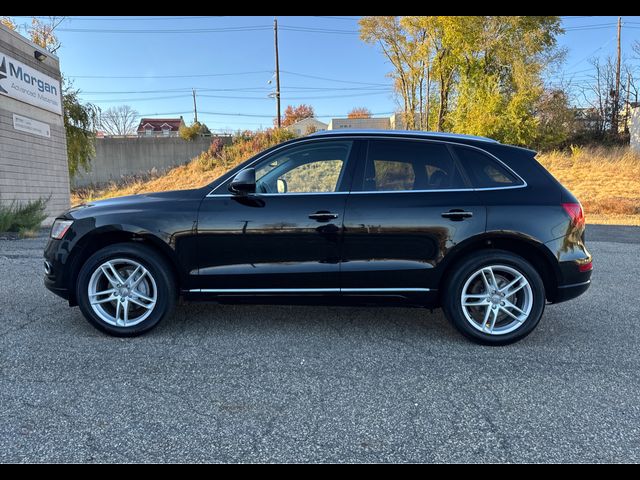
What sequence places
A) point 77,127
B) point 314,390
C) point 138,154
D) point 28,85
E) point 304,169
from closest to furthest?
point 314,390 < point 304,169 < point 28,85 < point 77,127 < point 138,154

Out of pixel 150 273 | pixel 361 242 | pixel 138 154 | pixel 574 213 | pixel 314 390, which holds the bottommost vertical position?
pixel 314 390

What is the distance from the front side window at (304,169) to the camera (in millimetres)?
3664

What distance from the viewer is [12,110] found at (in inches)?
451

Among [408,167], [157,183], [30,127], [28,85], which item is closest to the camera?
[408,167]

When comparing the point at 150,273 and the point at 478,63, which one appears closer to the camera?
the point at 150,273

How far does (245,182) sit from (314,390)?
170 centimetres

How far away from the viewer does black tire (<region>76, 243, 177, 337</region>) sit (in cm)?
356

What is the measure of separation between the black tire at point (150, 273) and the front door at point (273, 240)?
303 millimetres

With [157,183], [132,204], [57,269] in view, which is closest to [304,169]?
[132,204]

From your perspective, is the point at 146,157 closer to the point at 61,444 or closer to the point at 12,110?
the point at 12,110

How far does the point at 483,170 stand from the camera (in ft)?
11.7

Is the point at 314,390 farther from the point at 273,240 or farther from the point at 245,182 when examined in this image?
the point at 245,182

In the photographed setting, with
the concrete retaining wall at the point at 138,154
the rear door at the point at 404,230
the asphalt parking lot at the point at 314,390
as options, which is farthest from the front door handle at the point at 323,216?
the concrete retaining wall at the point at 138,154

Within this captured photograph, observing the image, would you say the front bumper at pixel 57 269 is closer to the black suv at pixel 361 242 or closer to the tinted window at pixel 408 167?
the black suv at pixel 361 242
